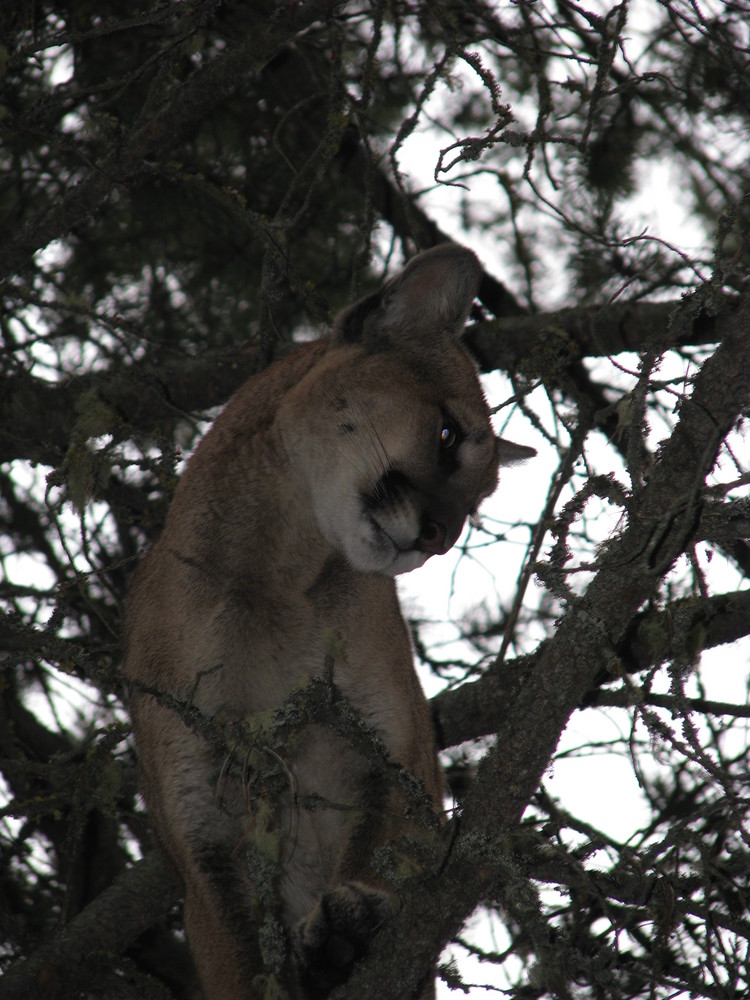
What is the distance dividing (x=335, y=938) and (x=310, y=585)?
48.6 inches

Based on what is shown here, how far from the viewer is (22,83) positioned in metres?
5.52

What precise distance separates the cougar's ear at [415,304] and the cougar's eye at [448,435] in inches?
15.2

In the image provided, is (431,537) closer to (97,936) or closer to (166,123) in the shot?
(166,123)

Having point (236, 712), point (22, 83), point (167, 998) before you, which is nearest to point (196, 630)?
point (236, 712)

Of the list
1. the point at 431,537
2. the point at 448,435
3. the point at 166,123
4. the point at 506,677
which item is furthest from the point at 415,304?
the point at 506,677

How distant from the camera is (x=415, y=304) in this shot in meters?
4.03

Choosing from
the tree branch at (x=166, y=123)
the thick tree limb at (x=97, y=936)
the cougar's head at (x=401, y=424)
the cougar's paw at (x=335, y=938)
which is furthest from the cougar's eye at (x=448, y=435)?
the thick tree limb at (x=97, y=936)

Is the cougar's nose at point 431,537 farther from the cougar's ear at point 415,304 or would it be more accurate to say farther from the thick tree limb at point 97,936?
the thick tree limb at point 97,936

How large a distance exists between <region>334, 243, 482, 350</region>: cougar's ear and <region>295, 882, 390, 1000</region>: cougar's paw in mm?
1935

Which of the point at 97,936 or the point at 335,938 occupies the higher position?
the point at 97,936

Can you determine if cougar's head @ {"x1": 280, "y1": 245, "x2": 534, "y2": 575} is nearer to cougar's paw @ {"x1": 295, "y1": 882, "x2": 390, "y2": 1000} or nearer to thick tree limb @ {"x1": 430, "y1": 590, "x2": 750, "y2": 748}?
thick tree limb @ {"x1": 430, "y1": 590, "x2": 750, "y2": 748}

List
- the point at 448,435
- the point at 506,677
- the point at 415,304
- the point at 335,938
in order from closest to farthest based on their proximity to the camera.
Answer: the point at 335,938
the point at 448,435
the point at 415,304
the point at 506,677

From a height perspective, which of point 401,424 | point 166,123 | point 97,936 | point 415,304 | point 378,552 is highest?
point 166,123

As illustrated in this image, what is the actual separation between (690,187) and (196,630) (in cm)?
338
